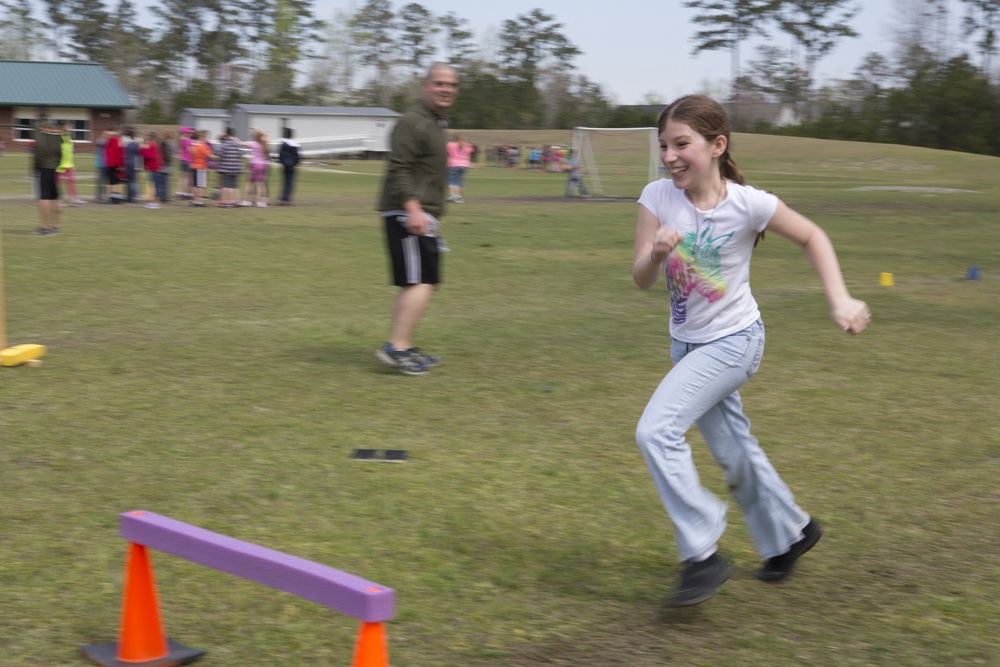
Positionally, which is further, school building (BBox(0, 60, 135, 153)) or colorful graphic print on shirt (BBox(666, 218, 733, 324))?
school building (BBox(0, 60, 135, 153))

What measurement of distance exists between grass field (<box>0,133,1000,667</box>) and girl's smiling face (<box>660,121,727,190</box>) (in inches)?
59.3

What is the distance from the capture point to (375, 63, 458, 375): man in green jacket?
290 inches

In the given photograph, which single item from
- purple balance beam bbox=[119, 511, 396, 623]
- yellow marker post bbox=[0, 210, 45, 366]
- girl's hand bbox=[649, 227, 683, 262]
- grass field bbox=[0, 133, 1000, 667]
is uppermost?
girl's hand bbox=[649, 227, 683, 262]

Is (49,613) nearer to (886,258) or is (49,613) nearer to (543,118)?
(886,258)

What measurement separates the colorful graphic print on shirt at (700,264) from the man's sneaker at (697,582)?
3.01ft

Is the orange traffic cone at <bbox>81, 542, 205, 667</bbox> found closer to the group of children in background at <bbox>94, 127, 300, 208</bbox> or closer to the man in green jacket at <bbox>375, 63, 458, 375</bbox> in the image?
the man in green jacket at <bbox>375, 63, 458, 375</bbox>

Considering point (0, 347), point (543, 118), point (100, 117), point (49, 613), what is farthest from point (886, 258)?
point (543, 118)

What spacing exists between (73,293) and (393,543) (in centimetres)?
801

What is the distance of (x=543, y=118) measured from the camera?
97562 mm

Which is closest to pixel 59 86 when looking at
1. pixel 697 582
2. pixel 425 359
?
pixel 425 359

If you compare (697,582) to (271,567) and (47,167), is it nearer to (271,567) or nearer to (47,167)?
(271,567)

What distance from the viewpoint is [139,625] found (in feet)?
10.9

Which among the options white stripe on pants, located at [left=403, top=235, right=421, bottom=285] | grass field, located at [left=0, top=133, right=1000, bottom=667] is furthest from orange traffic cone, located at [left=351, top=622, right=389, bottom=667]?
white stripe on pants, located at [left=403, top=235, right=421, bottom=285]

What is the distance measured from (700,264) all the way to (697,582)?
109 cm
